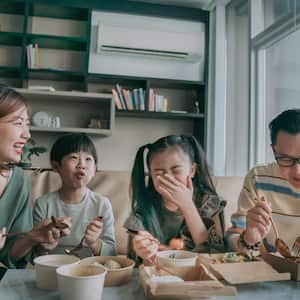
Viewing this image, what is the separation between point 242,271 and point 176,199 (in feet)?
0.76

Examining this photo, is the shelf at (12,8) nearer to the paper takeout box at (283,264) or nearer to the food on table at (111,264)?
the food on table at (111,264)

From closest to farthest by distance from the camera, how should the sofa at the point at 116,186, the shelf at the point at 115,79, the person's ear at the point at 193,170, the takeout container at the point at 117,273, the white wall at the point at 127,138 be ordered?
the takeout container at the point at 117,273
the person's ear at the point at 193,170
the sofa at the point at 116,186
the shelf at the point at 115,79
the white wall at the point at 127,138

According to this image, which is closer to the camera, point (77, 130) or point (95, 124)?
point (77, 130)

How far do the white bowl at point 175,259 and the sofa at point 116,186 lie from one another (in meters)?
0.48

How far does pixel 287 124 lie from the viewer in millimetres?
875

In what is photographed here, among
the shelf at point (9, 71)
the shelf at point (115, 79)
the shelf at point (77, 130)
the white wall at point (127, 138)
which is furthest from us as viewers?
the white wall at point (127, 138)

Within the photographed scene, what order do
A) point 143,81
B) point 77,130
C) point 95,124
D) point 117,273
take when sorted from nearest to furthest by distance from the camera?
point 117,273, point 77,130, point 95,124, point 143,81

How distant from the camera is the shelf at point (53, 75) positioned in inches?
108

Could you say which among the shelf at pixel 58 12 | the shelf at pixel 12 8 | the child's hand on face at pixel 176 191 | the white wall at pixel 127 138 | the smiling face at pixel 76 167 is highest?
the shelf at pixel 58 12

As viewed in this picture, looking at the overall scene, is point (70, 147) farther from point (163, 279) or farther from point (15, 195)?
point (163, 279)

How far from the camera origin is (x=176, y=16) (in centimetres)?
301

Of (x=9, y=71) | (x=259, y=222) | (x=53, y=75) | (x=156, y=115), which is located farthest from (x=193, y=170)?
(x=9, y=71)

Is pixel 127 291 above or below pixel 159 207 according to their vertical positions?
below

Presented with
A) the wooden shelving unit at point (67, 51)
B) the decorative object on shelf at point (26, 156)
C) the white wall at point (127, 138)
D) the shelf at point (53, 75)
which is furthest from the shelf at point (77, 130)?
the decorative object on shelf at point (26, 156)
